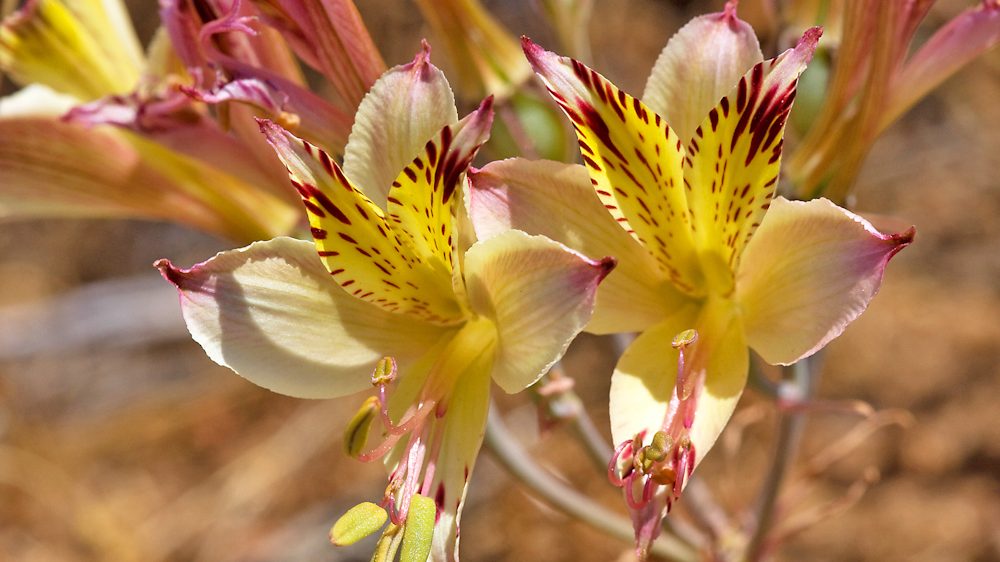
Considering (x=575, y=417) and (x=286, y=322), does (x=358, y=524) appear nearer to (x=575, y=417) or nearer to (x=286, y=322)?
(x=286, y=322)

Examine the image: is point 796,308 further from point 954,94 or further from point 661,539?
point 954,94

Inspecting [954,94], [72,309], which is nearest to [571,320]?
[954,94]

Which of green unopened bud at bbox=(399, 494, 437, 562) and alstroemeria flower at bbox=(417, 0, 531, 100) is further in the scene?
alstroemeria flower at bbox=(417, 0, 531, 100)

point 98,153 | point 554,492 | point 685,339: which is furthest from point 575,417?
point 98,153

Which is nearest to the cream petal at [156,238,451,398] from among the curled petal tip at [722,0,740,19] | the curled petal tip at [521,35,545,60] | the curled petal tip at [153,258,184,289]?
the curled petal tip at [153,258,184,289]

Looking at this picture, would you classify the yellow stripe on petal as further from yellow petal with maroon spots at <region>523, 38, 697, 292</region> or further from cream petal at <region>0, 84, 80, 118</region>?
yellow petal with maroon spots at <region>523, 38, 697, 292</region>

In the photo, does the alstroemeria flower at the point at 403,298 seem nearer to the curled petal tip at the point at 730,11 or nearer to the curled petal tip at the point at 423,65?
the curled petal tip at the point at 423,65
